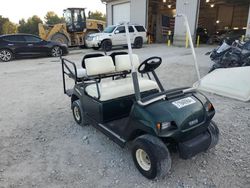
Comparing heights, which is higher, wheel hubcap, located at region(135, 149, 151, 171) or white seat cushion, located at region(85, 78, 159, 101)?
white seat cushion, located at region(85, 78, 159, 101)

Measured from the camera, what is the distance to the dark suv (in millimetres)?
10312

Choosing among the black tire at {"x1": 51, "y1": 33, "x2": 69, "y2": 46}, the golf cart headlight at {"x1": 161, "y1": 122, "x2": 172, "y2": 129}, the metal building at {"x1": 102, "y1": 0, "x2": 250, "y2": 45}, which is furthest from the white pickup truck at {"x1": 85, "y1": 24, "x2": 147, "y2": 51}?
the golf cart headlight at {"x1": 161, "y1": 122, "x2": 172, "y2": 129}

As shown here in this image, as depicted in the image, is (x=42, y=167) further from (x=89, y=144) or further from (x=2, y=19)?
(x=2, y=19)

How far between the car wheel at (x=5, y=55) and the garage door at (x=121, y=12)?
31.8 ft

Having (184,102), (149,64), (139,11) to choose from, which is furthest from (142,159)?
(139,11)

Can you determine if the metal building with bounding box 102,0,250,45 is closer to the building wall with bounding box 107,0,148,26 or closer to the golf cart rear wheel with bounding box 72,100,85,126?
the building wall with bounding box 107,0,148,26

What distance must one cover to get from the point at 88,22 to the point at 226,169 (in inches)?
551

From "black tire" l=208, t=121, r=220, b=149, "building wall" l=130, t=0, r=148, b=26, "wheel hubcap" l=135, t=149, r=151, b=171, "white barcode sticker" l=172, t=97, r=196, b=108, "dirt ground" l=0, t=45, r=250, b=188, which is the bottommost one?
"dirt ground" l=0, t=45, r=250, b=188

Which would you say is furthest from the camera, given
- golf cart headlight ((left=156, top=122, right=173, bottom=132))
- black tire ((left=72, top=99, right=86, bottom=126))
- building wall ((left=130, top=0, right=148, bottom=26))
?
building wall ((left=130, top=0, right=148, bottom=26))

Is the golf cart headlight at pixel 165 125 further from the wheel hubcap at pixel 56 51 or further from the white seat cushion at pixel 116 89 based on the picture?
the wheel hubcap at pixel 56 51

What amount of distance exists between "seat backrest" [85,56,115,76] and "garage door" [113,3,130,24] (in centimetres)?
1523

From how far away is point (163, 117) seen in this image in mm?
2262

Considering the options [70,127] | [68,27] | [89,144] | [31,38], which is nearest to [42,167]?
[89,144]

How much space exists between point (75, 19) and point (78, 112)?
1190 cm
